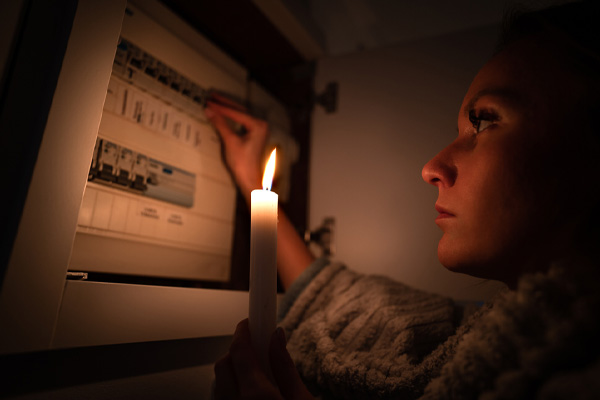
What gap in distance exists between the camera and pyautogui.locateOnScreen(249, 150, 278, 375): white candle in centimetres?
32

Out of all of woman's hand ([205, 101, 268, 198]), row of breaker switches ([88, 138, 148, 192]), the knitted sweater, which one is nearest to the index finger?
woman's hand ([205, 101, 268, 198])

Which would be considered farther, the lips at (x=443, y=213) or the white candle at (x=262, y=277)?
the lips at (x=443, y=213)

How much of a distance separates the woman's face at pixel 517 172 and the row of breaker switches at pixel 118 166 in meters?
0.48

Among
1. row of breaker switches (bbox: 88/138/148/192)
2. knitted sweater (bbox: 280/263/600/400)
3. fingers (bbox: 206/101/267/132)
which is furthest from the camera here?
fingers (bbox: 206/101/267/132)

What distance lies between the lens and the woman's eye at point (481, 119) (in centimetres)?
43

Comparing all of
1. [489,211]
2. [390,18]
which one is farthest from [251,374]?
[390,18]

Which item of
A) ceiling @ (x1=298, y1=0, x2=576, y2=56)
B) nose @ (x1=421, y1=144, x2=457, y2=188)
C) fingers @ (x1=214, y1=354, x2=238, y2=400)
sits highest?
ceiling @ (x1=298, y1=0, x2=576, y2=56)

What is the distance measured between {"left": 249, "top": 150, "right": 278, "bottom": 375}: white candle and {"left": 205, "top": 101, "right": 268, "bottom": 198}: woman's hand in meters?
0.43

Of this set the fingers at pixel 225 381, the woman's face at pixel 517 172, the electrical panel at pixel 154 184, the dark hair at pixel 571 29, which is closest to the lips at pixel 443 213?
the woman's face at pixel 517 172

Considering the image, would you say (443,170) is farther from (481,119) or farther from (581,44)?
(581,44)

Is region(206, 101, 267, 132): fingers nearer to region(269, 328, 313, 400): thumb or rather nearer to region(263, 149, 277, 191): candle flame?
region(263, 149, 277, 191): candle flame

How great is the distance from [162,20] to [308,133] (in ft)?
1.50

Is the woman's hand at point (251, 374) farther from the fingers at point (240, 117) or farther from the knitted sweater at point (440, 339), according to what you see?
the fingers at point (240, 117)

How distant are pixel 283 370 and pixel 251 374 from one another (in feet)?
0.14
